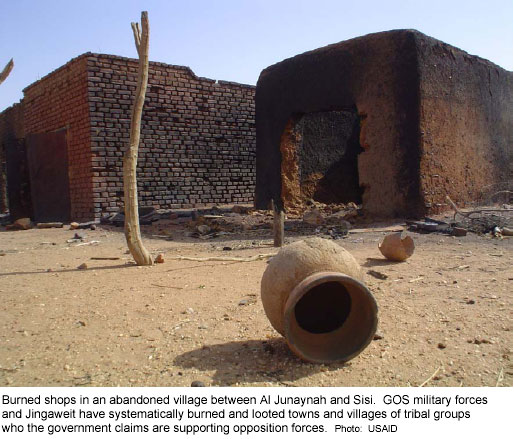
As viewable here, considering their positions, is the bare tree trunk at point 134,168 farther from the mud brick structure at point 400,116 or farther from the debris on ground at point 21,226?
the debris on ground at point 21,226

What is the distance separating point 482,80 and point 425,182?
10.00ft

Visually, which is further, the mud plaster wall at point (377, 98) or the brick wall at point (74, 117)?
the brick wall at point (74, 117)

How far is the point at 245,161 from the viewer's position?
12.5m

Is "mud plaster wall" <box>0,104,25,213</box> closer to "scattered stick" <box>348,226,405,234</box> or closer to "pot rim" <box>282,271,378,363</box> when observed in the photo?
"scattered stick" <box>348,226,405,234</box>

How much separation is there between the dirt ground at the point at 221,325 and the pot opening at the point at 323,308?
0.71 ft

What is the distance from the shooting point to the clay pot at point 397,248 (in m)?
4.68

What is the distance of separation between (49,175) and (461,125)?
29.0 feet

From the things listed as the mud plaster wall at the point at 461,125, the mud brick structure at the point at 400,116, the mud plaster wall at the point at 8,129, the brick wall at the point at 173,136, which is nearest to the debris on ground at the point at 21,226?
the brick wall at the point at 173,136

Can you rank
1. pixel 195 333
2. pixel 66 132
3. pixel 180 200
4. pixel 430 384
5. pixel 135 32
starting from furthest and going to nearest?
pixel 180 200
pixel 66 132
pixel 135 32
pixel 195 333
pixel 430 384

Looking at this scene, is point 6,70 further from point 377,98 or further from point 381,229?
point 377,98

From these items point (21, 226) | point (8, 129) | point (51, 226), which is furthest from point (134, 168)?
point (8, 129)

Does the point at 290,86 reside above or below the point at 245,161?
above
